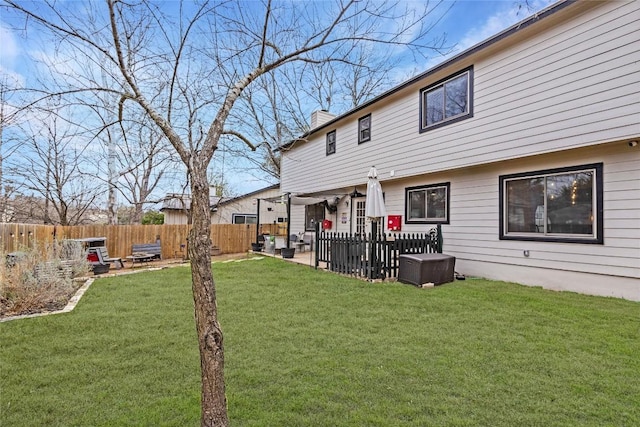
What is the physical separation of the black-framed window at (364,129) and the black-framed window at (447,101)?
7.69 feet

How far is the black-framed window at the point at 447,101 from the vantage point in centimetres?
802

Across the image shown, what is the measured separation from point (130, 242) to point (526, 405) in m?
14.2

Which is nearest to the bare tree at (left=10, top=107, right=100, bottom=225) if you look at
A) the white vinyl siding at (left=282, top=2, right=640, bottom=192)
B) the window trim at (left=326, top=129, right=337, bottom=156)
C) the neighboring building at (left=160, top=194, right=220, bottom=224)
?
the window trim at (left=326, top=129, right=337, bottom=156)

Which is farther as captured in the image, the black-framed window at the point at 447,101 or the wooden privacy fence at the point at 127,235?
the wooden privacy fence at the point at 127,235

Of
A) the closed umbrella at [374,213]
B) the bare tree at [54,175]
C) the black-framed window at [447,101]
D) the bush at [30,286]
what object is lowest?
the bush at [30,286]

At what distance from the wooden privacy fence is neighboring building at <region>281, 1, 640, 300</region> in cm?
904

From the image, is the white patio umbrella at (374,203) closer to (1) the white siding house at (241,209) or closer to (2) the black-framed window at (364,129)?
(2) the black-framed window at (364,129)

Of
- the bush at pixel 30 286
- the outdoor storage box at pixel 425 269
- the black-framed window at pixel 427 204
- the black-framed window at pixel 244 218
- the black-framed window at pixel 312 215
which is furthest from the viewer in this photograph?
the black-framed window at pixel 244 218

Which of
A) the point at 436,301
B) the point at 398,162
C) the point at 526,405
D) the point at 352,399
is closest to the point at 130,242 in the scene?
the point at 398,162

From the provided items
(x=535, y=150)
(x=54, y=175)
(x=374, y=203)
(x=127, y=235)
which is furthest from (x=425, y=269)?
(x=54, y=175)

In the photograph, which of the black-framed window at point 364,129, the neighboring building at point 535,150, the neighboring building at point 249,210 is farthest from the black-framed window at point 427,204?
the neighboring building at point 249,210

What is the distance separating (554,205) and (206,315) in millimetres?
7198

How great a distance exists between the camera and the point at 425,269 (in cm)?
697

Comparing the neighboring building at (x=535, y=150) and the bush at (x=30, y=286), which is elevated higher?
the neighboring building at (x=535, y=150)
